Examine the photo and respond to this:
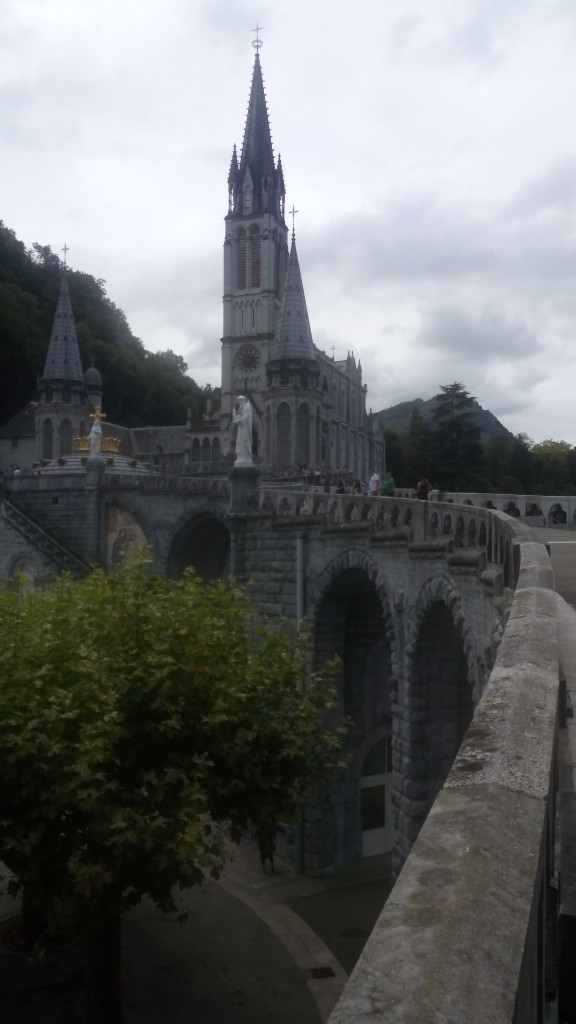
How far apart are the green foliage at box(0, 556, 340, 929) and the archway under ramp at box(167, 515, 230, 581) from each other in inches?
574

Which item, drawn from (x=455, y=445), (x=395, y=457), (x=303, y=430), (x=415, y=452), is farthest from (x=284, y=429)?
(x=395, y=457)

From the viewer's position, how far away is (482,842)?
1967 millimetres

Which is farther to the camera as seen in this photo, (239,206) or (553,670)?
(239,206)

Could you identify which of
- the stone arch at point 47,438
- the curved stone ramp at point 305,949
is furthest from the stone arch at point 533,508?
the stone arch at point 47,438

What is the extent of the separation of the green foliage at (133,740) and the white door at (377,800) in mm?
7767

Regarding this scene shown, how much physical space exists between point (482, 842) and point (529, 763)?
0.58 m

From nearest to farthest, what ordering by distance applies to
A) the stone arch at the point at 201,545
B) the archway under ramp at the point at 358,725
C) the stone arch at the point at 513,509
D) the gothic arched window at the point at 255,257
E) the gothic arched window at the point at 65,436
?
the archway under ramp at the point at 358,725, the stone arch at the point at 513,509, the stone arch at the point at 201,545, the gothic arched window at the point at 65,436, the gothic arched window at the point at 255,257

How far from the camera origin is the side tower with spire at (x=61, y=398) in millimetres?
54094

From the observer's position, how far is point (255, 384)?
69938 millimetres

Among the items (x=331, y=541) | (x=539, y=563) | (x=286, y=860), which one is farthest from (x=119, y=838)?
(x=286, y=860)

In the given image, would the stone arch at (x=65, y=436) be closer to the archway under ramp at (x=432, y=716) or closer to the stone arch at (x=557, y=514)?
the stone arch at (x=557, y=514)

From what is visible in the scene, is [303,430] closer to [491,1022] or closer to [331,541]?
[331,541]

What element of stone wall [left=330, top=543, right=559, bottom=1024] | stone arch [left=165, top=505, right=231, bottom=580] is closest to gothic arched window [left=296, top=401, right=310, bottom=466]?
stone arch [left=165, top=505, right=231, bottom=580]

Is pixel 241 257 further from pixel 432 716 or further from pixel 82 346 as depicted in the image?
pixel 432 716
